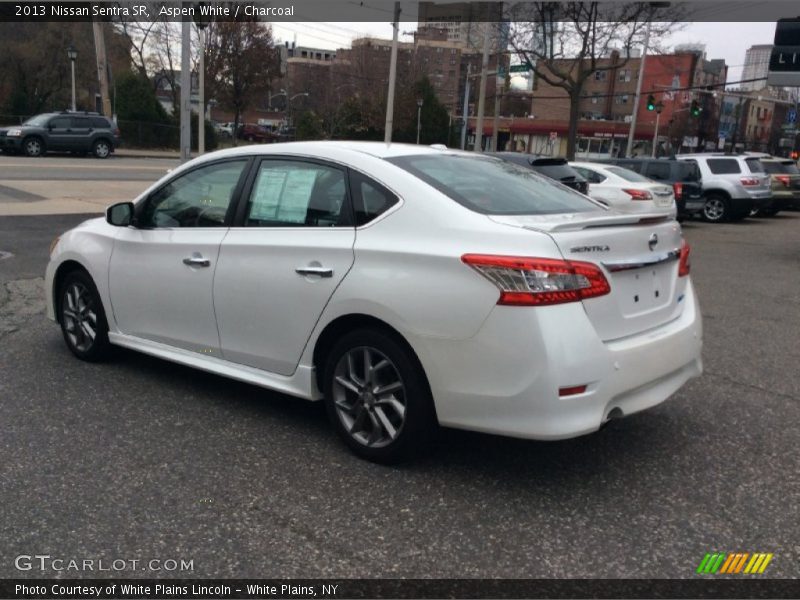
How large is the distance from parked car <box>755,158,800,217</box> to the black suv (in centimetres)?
2581

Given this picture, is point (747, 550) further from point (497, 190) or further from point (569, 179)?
point (569, 179)

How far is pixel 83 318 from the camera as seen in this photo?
5.38m

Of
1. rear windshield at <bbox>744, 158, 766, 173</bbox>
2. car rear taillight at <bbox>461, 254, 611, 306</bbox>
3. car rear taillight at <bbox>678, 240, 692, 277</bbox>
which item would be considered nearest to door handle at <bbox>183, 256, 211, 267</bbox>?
car rear taillight at <bbox>461, 254, 611, 306</bbox>

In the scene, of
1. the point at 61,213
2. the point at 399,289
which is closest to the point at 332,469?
the point at 399,289

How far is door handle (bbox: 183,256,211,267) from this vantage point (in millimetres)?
4441

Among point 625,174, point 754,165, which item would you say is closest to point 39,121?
point 625,174

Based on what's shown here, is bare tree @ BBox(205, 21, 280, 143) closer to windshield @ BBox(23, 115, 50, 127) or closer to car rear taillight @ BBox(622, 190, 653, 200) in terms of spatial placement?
windshield @ BBox(23, 115, 50, 127)

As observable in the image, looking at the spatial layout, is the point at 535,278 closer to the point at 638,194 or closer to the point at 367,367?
the point at 367,367

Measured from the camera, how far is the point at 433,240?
3.53 m

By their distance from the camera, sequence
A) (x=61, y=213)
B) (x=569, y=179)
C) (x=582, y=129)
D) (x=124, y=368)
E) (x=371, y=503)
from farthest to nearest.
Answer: (x=582, y=129) < (x=61, y=213) < (x=569, y=179) < (x=124, y=368) < (x=371, y=503)

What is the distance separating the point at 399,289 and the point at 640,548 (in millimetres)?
1527

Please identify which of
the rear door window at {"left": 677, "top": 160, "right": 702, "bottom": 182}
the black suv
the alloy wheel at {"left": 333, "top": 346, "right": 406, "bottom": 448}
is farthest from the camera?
the black suv

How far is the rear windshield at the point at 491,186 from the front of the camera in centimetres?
382

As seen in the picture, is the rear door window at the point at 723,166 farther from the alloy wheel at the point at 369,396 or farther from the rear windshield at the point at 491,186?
the alloy wheel at the point at 369,396
